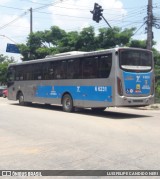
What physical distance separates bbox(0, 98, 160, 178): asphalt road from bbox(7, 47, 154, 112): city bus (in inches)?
98.0

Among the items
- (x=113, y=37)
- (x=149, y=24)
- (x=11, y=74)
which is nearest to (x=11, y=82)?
(x=11, y=74)

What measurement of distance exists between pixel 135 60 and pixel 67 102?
478 cm

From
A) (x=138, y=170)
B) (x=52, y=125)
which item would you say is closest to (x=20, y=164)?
(x=138, y=170)

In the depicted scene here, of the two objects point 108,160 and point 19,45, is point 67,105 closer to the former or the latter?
point 108,160

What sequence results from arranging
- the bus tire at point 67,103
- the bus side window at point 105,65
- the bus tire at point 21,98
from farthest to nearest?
the bus tire at point 21,98
the bus tire at point 67,103
the bus side window at point 105,65

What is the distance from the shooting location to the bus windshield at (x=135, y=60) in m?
16.1

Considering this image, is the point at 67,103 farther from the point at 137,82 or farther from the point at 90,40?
the point at 90,40

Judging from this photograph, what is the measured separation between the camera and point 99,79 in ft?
55.4

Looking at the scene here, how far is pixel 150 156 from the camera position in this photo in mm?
7996

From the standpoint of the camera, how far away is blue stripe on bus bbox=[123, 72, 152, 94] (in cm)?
1612

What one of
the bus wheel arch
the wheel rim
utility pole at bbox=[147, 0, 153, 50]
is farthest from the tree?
the wheel rim

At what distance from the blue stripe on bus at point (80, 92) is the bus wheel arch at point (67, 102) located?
23cm

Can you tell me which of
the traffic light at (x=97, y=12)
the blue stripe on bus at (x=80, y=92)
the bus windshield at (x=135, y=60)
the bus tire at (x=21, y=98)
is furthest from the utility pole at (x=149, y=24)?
the bus tire at (x=21, y=98)

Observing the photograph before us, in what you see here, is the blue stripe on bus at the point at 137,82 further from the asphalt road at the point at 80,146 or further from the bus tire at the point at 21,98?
the bus tire at the point at 21,98
